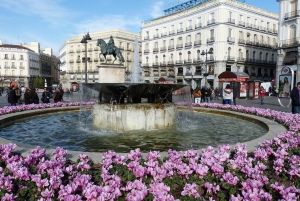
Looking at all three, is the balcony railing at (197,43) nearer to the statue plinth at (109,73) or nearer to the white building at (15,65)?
the statue plinth at (109,73)

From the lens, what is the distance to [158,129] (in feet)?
24.6

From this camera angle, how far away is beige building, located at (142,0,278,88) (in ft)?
143

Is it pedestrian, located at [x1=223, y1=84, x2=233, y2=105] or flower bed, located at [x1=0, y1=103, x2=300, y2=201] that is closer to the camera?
flower bed, located at [x1=0, y1=103, x2=300, y2=201]

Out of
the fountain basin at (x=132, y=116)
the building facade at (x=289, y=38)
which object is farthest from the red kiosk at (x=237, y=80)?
the fountain basin at (x=132, y=116)

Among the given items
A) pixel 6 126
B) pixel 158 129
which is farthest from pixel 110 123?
pixel 6 126

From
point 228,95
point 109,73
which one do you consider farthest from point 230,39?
point 228,95

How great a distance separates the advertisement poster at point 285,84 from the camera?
3007 cm

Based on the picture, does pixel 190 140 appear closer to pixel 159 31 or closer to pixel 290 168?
pixel 290 168

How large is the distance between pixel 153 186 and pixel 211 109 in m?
9.35

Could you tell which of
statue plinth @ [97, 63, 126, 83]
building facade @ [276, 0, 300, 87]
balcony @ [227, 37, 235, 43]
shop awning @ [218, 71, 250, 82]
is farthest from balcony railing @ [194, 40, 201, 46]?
statue plinth @ [97, 63, 126, 83]

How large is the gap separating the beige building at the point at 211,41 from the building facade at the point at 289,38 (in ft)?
32.0

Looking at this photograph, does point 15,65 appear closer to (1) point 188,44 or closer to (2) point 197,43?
(1) point 188,44

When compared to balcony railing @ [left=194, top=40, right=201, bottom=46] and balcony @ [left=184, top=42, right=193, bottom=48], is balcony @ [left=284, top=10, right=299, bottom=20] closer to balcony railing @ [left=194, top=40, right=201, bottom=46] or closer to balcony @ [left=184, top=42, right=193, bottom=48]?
balcony railing @ [left=194, top=40, right=201, bottom=46]

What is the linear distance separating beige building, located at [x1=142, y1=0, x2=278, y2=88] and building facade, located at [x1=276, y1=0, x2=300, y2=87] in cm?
976
